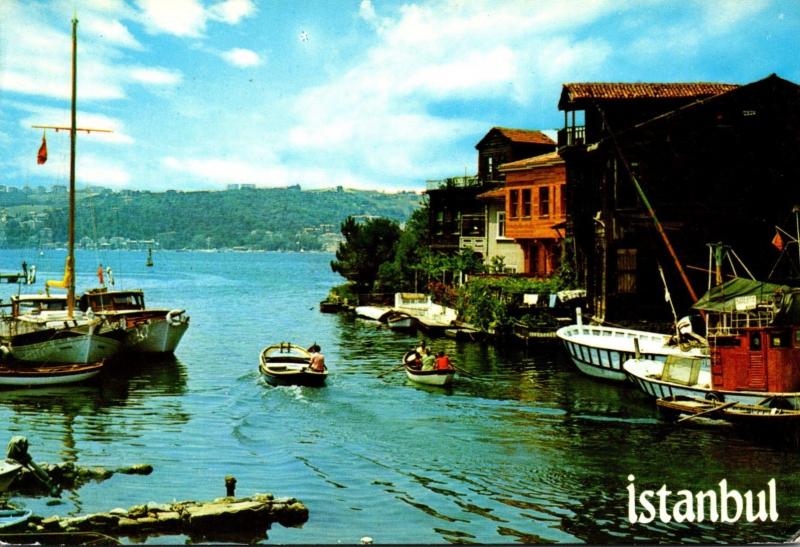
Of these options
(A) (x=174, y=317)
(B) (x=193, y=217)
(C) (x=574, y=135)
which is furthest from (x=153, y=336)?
(B) (x=193, y=217)

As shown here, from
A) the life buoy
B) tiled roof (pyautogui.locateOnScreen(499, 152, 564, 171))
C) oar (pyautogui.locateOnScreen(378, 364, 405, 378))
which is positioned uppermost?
tiled roof (pyautogui.locateOnScreen(499, 152, 564, 171))

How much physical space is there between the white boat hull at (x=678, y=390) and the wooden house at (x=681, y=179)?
3991mm

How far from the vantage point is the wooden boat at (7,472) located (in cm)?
1714

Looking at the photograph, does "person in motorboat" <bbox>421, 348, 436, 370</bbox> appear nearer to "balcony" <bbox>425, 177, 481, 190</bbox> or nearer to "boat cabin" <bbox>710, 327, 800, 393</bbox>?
"boat cabin" <bbox>710, 327, 800, 393</bbox>

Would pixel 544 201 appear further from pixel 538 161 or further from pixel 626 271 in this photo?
pixel 626 271

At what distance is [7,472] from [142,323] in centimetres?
2299

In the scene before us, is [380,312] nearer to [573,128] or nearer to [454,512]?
[573,128]

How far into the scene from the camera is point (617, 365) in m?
32.9

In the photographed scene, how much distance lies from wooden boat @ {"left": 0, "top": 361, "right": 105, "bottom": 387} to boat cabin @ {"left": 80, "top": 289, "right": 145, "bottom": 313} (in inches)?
371

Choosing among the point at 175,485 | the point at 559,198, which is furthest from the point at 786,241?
the point at 175,485

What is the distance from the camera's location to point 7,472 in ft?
56.5

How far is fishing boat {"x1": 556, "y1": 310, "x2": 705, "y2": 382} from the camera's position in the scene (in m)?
31.0

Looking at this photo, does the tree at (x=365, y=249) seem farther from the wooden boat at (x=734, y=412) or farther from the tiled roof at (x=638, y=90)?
the wooden boat at (x=734, y=412)

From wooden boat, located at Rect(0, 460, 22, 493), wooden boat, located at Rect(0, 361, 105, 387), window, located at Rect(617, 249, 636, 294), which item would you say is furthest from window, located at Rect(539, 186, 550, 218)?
wooden boat, located at Rect(0, 460, 22, 493)
